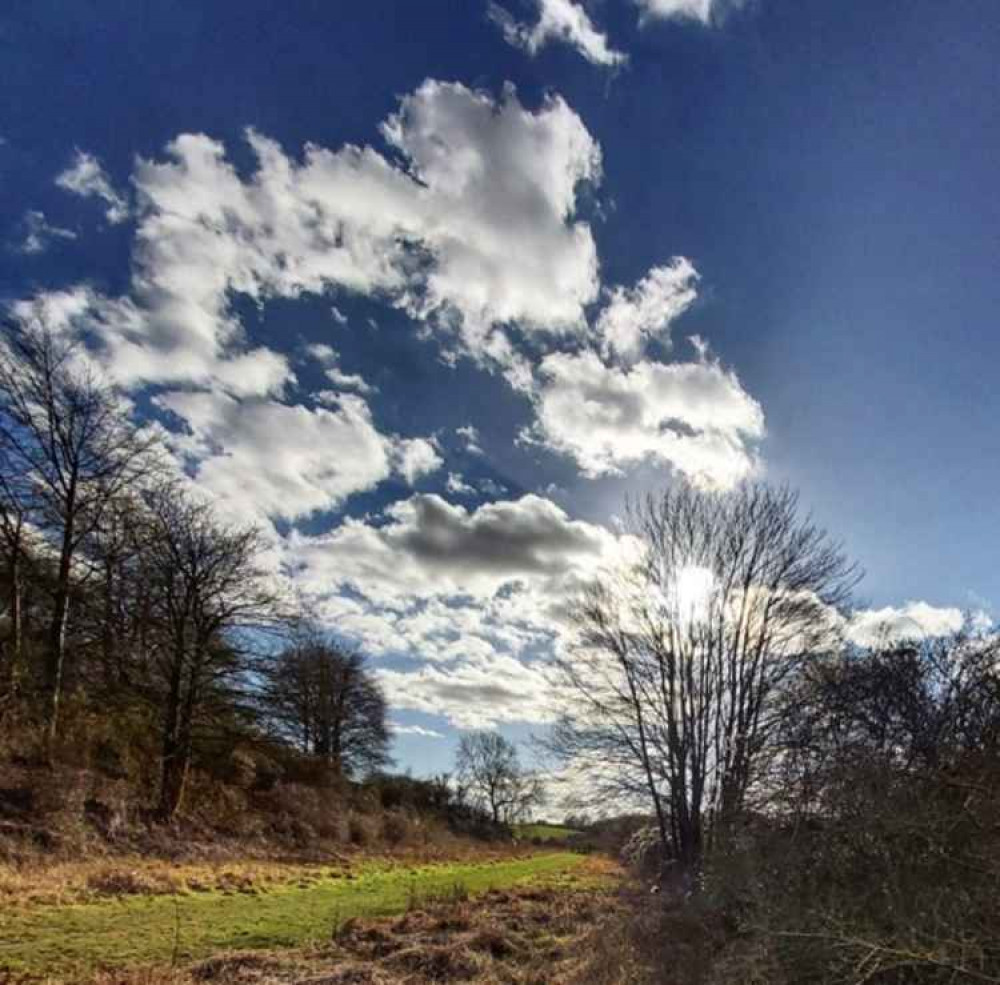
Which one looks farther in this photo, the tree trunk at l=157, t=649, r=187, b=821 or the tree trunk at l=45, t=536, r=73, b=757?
the tree trunk at l=157, t=649, r=187, b=821

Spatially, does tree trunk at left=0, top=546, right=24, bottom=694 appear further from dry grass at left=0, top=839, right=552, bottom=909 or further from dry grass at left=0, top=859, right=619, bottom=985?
dry grass at left=0, top=859, right=619, bottom=985

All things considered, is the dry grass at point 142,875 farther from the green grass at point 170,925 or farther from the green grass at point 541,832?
the green grass at point 541,832

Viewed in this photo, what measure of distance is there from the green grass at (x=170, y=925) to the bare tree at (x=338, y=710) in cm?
1970

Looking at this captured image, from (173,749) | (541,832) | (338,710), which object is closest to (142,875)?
(173,749)

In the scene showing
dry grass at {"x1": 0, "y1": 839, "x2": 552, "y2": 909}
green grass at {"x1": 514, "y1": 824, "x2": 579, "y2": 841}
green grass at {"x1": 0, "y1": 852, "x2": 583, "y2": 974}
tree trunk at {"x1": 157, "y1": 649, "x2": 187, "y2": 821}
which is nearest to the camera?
green grass at {"x1": 0, "y1": 852, "x2": 583, "y2": 974}

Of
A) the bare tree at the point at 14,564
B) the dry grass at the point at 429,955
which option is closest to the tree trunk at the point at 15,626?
the bare tree at the point at 14,564

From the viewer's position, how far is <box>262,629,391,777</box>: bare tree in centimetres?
3753

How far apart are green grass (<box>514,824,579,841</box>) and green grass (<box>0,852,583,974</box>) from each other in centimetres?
5017

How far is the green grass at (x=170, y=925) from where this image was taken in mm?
8203

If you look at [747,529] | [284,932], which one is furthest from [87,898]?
[747,529]

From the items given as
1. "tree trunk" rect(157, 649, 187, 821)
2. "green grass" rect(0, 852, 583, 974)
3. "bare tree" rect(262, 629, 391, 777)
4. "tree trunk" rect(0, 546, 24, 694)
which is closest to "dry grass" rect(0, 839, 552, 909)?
"green grass" rect(0, 852, 583, 974)

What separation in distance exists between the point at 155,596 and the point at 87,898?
13.9m

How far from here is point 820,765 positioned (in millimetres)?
10031

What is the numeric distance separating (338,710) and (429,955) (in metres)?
34.5
